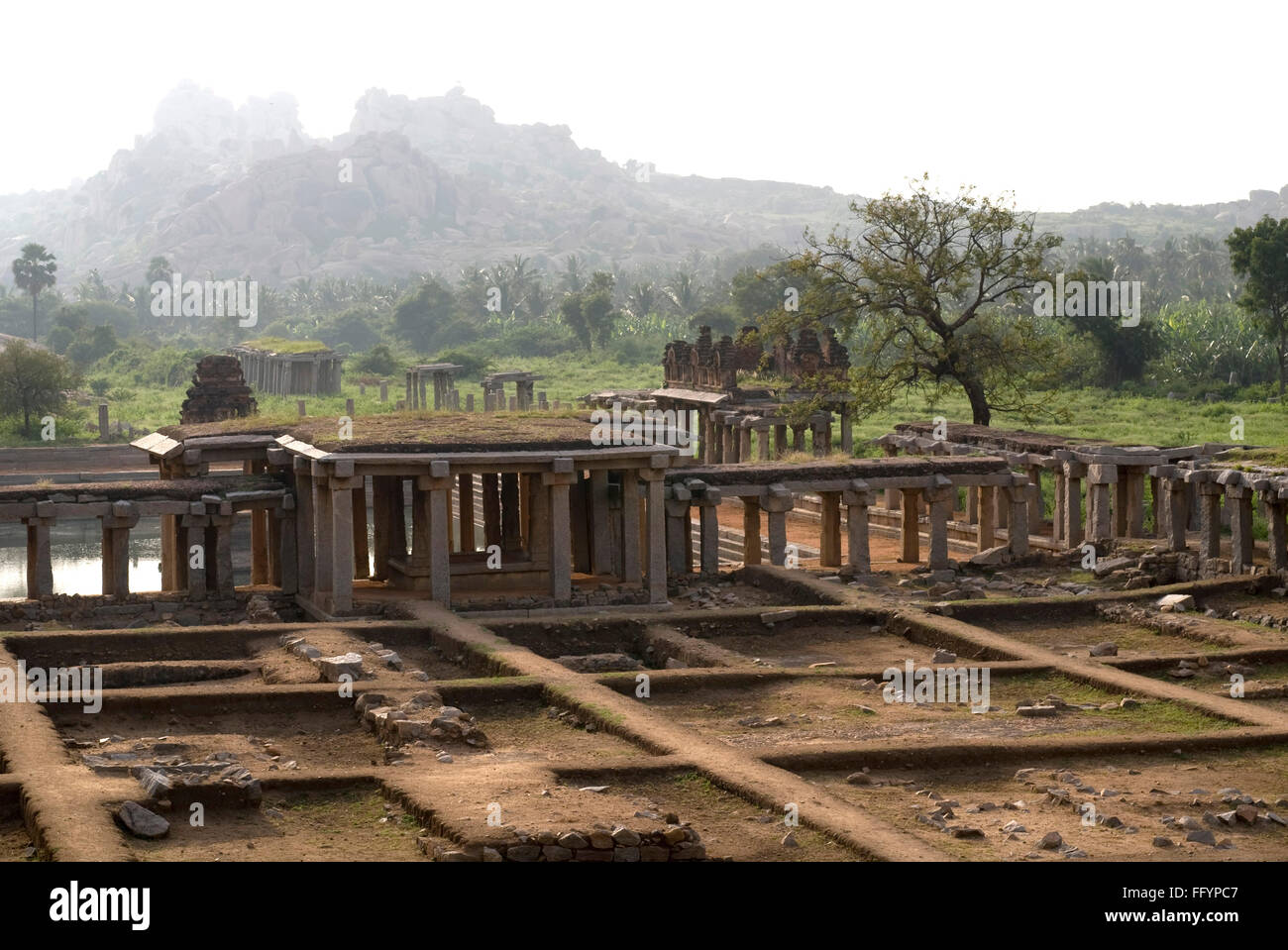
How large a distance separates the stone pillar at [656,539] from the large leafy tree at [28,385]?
37785 millimetres

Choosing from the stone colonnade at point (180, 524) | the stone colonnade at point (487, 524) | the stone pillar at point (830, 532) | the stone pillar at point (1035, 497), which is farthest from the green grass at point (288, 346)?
the stone colonnade at point (180, 524)

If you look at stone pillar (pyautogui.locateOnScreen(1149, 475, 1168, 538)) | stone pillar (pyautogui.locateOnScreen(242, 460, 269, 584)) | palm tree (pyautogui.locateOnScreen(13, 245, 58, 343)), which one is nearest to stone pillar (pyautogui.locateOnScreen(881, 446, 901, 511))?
stone pillar (pyautogui.locateOnScreen(1149, 475, 1168, 538))

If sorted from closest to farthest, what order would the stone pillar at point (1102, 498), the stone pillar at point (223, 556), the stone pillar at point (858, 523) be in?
the stone pillar at point (223, 556) < the stone pillar at point (858, 523) < the stone pillar at point (1102, 498)

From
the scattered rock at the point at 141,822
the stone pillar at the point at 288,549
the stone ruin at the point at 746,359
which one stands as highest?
the stone ruin at the point at 746,359

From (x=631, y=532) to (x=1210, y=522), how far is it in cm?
877

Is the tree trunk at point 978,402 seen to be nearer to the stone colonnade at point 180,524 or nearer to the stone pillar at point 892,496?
the stone pillar at point 892,496

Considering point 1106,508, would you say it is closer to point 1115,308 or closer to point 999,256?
point 999,256

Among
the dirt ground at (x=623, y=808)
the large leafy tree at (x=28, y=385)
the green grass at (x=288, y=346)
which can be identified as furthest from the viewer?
the green grass at (x=288, y=346)

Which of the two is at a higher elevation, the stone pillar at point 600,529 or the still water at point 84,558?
the stone pillar at point 600,529

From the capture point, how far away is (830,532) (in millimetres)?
29922

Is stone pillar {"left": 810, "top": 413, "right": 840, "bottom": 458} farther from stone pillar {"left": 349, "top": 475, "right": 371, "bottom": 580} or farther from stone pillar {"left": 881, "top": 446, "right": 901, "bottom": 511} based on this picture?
stone pillar {"left": 349, "top": 475, "right": 371, "bottom": 580}

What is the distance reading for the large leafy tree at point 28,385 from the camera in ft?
188

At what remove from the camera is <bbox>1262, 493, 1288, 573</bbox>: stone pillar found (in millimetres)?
24719

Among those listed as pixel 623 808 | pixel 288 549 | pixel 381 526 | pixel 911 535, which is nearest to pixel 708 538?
pixel 911 535
